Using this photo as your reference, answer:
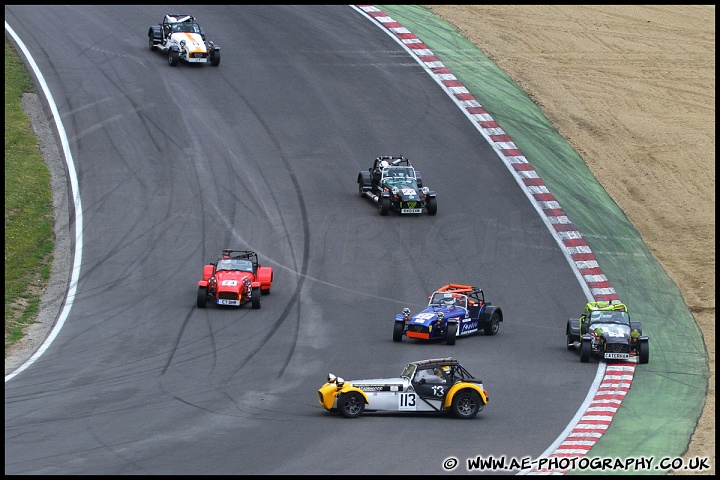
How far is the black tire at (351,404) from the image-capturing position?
24672mm

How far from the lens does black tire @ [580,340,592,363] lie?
3012 cm

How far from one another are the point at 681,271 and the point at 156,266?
55.7 ft

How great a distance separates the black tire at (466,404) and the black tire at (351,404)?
78.3 inches

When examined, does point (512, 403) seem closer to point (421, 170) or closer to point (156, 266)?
point (156, 266)

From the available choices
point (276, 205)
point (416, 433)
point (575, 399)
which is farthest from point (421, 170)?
point (416, 433)

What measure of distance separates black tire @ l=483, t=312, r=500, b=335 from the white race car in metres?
23.9

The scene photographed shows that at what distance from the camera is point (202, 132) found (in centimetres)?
4681

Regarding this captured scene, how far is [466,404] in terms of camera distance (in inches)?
986

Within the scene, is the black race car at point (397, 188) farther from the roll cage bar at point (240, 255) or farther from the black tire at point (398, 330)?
the black tire at point (398, 330)

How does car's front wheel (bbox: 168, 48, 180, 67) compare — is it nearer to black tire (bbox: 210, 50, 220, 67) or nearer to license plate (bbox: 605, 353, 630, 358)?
black tire (bbox: 210, 50, 220, 67)

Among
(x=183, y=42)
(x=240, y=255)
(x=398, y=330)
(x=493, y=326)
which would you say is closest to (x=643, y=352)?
(x=493, y=326)

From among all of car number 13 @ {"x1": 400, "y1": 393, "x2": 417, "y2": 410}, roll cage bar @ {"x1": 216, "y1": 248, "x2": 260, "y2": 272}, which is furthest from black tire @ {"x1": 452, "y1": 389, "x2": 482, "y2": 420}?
roll cage bar @ {"x1": 216, "y1": 248, "x2": 260, "y2": 272}

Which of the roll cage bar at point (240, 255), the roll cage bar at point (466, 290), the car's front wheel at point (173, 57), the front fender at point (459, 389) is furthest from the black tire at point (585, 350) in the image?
the car's front wheel at point (173, 57)

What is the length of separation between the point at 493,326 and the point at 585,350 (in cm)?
330
